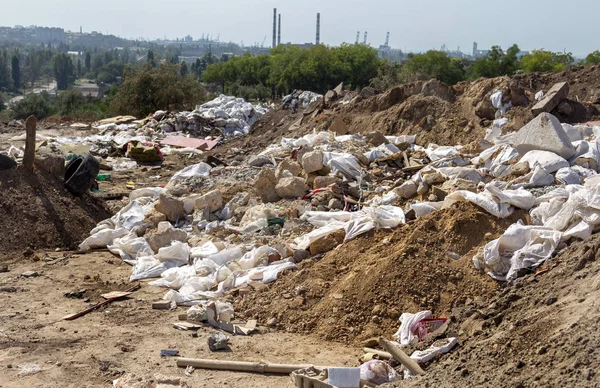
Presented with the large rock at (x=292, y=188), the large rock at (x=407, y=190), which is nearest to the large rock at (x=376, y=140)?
the large rock at (x=292, y=188)

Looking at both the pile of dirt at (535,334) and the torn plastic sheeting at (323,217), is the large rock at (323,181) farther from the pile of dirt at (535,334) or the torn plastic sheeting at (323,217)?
the pile of dirt at (535,334)

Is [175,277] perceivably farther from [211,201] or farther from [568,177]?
[568,177]

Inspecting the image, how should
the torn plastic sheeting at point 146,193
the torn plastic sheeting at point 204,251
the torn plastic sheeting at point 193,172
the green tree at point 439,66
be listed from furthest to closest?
the green tree at point 439,66, the torn plastic sheeting at point 193,172, the torn plastic sheeting at point 146,193, the torn plastic sheeting at point 204,251

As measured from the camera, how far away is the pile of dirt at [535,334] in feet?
12.6

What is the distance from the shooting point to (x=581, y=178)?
25.4 ft

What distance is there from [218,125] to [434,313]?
14.6 metres

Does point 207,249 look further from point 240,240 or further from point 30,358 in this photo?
point 30,358

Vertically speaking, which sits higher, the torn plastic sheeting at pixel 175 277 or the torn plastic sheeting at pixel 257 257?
the torn plastic sheeting at pixel 257 257

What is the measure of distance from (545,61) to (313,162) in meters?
33.1

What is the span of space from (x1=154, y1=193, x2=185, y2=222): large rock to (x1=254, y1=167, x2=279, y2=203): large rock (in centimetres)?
112

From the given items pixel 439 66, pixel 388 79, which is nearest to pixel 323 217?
pixel 388 79

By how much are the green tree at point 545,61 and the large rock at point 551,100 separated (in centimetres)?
2675

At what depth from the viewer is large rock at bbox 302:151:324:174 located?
31.0 feet

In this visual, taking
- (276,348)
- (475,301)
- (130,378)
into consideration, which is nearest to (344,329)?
(276,348)
